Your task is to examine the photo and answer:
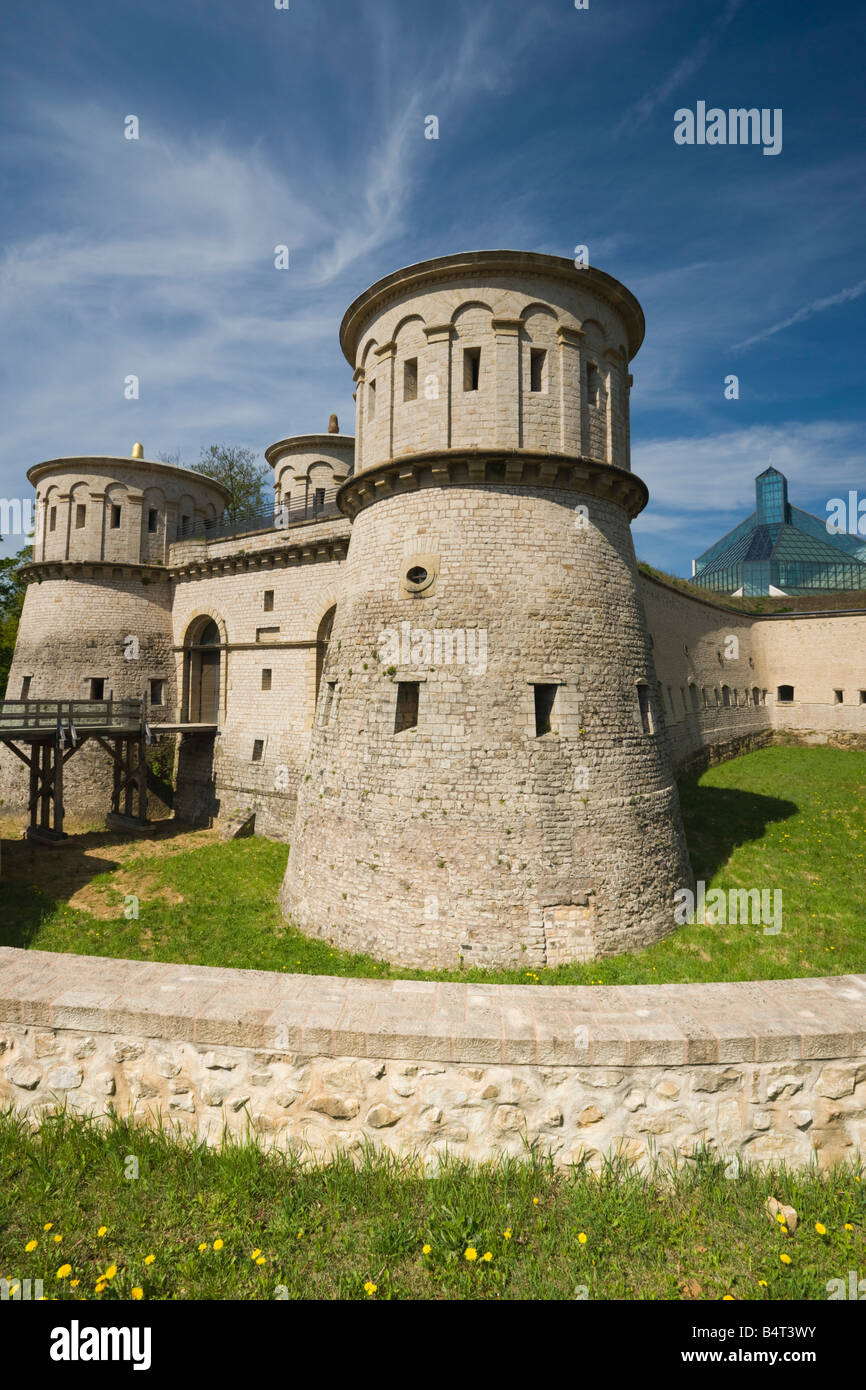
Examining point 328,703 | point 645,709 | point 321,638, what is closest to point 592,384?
point 645,709

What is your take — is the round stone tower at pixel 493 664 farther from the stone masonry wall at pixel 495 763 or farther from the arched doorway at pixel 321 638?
the arched doorway at pixel 321 638

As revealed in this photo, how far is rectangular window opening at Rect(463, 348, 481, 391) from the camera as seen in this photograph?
1158 centimetres

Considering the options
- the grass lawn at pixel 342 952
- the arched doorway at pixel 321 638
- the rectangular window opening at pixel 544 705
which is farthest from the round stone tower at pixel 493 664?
the arched doorway at pixel 321 638

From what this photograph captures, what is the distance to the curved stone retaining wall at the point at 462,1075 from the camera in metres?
3.32

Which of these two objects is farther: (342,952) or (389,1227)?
(342,952)

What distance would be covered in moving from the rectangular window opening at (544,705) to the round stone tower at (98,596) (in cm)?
1601

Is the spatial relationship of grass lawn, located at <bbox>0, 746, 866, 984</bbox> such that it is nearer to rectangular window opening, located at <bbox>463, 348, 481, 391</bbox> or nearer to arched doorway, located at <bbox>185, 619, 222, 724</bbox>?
arched doorway, located at <bbox>185, 619, 222, 724</bbox>

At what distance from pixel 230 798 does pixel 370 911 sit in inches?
422

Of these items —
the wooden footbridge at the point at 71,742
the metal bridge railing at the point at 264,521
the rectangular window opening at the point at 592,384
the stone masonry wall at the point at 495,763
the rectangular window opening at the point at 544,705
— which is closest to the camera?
the stone masonry wall at the point at 495,763

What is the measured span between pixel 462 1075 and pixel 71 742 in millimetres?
18120

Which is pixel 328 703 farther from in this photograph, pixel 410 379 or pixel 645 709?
pixel 410 379

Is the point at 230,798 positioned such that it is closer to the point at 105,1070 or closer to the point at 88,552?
the point at 88,552

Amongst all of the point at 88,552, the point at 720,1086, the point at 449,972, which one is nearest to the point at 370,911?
the point at 449,972

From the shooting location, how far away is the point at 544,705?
429 inches
